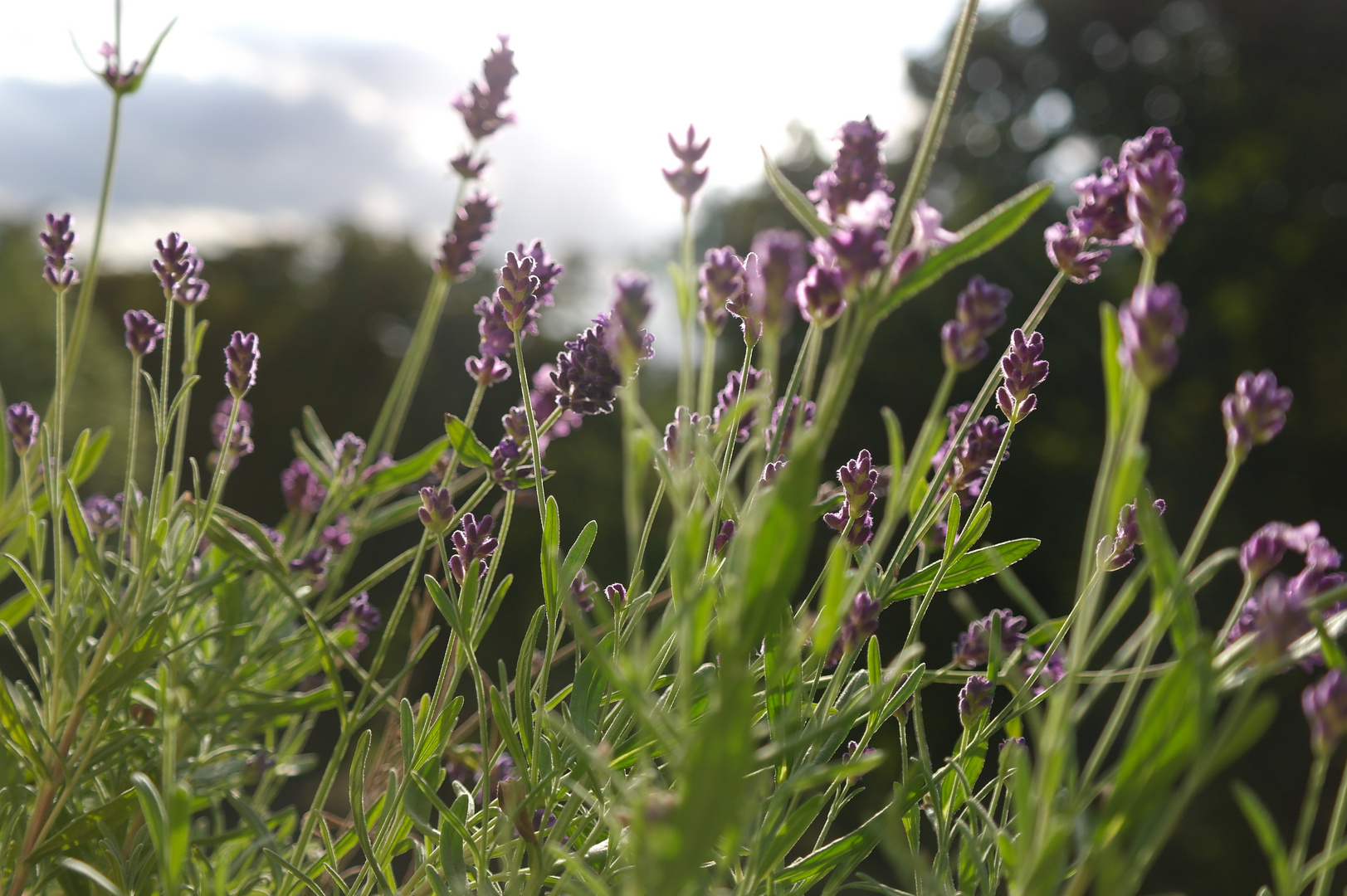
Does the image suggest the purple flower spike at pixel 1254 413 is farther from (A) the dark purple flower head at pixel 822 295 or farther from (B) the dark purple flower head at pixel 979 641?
(B) the dark purple flower head at pixel 979 641

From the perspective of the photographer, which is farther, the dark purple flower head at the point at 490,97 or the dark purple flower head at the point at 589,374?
the dark purple flower head at the point at 490,97

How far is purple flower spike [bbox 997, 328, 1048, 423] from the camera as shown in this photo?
0.54 m

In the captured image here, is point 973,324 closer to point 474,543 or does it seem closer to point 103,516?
point 474,543

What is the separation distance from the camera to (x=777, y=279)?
12.9 inches

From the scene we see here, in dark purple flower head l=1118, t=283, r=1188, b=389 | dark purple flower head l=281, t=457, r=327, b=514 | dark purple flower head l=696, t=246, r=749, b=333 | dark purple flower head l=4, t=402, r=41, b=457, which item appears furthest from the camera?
dark purple flower head l=281, t=457, r=327, b=514

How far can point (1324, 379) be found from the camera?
4.46m

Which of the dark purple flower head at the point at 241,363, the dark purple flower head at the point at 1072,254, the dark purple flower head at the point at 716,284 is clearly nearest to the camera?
the dark purple flower head at the point at 716,284

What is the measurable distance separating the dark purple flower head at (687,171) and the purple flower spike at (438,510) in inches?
10.3

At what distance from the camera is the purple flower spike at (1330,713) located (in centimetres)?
35

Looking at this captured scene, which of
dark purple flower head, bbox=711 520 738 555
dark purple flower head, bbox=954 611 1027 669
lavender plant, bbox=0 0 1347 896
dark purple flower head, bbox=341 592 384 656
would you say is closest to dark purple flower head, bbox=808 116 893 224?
lavender plant, bbox=0 0 1347 896

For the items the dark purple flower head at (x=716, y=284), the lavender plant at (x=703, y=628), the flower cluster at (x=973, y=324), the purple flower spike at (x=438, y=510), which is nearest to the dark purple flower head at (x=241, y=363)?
the lavender plant at (x=703, y=628)

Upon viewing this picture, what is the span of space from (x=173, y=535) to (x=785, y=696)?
58cm

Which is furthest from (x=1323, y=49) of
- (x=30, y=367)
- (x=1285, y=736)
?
(x=30, y=367)

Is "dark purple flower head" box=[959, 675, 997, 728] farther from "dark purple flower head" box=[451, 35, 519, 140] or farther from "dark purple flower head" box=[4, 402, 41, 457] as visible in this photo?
"dark purple flower head" box=[4, 402, 41, 457]
